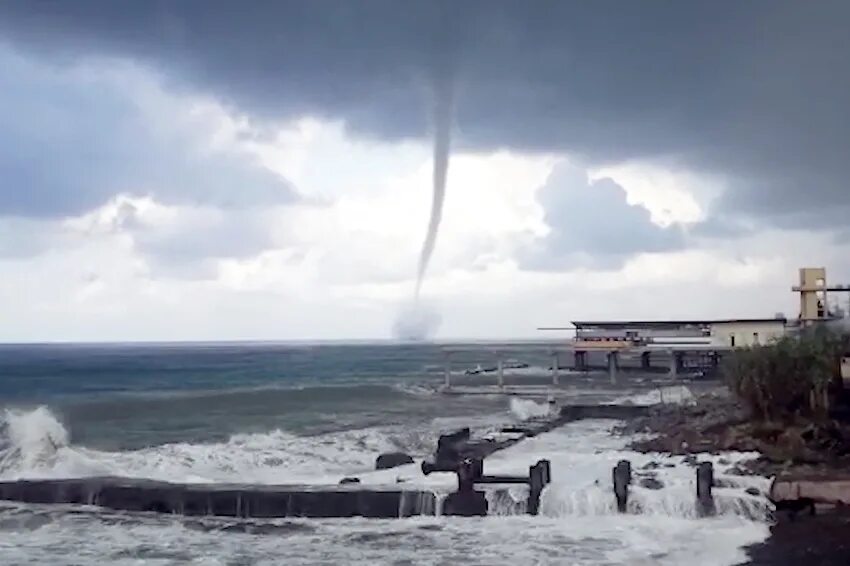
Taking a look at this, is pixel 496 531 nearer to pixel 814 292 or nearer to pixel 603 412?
pixel 603 412

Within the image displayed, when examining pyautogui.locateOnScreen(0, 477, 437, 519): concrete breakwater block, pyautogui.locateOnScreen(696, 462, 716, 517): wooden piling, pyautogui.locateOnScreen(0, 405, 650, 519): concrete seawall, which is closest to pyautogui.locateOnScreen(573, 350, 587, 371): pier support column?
pyautogui.locateOnScreen(0, 405, 650, 519): concrete seawall

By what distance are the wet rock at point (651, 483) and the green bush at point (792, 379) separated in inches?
337

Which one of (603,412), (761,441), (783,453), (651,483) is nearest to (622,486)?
(651,483)

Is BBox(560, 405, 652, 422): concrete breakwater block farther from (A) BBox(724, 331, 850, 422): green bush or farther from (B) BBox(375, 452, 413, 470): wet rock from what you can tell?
(B) BBox(375, 452, 413, 470): wet rock

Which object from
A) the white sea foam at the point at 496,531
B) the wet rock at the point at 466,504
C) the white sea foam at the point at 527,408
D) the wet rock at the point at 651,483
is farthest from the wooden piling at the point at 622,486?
the white sea foam at the point at 527,408

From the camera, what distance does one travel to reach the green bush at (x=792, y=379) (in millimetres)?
31766

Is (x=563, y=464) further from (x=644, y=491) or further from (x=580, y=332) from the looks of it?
(x=580, y=332)

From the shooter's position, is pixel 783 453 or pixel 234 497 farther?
pixel 783 453

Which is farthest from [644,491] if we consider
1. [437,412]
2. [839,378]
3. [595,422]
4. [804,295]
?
[804,295]

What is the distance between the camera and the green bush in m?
31.8

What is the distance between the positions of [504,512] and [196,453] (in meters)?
16.9

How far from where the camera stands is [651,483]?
2497 cm

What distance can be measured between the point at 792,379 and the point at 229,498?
17800 millimetres

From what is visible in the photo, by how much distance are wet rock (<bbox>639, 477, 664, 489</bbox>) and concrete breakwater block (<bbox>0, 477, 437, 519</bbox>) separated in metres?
5.06
